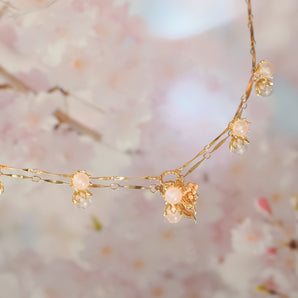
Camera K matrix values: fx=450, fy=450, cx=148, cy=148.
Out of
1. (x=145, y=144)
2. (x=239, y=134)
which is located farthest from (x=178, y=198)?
(x=145, y=144)

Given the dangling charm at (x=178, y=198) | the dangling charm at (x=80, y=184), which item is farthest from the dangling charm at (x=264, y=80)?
the dangling charm at (x=80, y=184)

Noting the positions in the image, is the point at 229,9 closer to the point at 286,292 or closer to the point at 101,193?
the point at 101,193

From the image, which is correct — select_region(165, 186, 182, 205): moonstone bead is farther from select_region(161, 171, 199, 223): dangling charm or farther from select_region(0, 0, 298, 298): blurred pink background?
select_region(0, 0, 298, 298): blurred pink background

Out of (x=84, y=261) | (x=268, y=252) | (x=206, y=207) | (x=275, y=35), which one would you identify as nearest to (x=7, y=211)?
(x=84, y=261)

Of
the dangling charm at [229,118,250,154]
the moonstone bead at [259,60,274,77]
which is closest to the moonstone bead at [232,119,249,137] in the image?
the dangling charm at [229,118,250,154]

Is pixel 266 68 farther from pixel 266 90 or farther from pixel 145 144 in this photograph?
pixel 145 144

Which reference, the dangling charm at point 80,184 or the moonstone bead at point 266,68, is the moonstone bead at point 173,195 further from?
the moonstone bead at point 266,68

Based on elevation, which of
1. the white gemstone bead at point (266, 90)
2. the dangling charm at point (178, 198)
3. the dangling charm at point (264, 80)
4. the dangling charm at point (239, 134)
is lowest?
the dangling charm at point (178, 198)

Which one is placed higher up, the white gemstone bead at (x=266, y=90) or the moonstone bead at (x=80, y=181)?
the white gemstone bead at (x=266, y=90)
